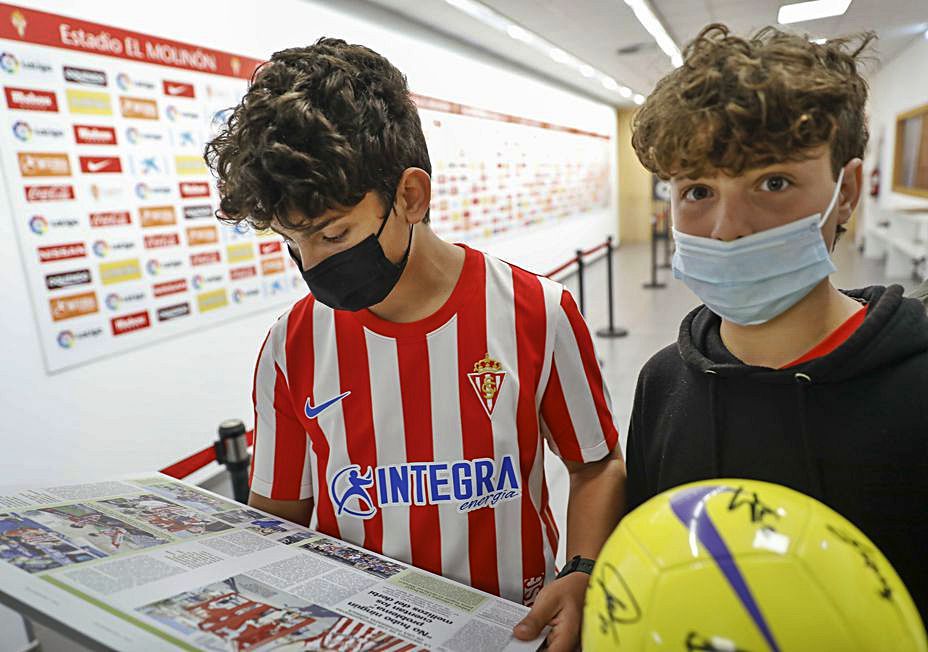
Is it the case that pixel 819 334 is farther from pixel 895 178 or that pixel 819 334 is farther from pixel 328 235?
pixel 895 178

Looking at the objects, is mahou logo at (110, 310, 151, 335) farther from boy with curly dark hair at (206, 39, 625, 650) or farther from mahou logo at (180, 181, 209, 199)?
boy with curly dark hair at (206, 39, 625, 650)

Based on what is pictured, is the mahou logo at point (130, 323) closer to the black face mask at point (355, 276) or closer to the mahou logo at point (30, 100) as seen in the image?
the mahou logo at point (30, 100)

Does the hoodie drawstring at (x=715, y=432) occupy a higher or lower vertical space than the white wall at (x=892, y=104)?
lower

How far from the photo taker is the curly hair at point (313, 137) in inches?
37.5

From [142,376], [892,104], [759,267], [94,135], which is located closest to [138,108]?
[94,135]

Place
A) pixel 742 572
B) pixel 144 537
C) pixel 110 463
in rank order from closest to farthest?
1. pixel 742 572
2. pixel 144 537
3. pixel 110 463

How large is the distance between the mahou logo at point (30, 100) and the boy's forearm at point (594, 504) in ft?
9.08

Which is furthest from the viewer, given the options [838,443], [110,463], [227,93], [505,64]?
[505,64]

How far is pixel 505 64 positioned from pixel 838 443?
7587 millimetres

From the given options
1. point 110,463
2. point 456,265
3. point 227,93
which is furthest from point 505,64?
point 456,265

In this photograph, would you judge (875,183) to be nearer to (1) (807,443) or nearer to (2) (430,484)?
(1) (807,443)

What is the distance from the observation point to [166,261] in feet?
10.6

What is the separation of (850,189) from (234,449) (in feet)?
6.75

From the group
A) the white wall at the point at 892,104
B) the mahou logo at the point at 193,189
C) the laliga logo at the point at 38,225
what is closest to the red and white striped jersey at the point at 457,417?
the laliga logo at the point at 38,225
